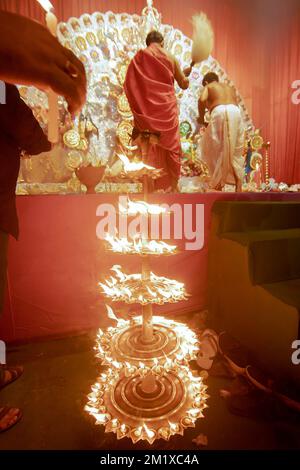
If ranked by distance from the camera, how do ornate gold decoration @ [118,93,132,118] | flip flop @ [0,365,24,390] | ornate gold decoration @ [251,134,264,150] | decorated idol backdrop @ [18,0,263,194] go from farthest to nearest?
ornate gold decoration @ [251,134,264,150], ornate gold decoration @ [118,93,132,118], decorated idol backdrop @ [18,0,263,194], flip flop @ [0,365,24,390]

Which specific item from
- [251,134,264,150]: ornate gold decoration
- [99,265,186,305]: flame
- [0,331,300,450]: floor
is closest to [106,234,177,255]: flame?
[99,265,186,305]: flame

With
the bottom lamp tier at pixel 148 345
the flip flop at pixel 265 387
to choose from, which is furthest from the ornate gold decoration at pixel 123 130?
the flip flop at pixel 265 387

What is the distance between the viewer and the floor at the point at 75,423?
3.67 ft

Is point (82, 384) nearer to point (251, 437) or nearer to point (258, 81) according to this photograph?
point (251, 437)

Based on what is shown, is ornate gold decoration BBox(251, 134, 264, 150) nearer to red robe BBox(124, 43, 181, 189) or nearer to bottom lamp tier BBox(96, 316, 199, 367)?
red robe BBox(124, 43, 181, 189)

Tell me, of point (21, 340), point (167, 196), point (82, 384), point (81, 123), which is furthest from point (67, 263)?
point (81, 123)

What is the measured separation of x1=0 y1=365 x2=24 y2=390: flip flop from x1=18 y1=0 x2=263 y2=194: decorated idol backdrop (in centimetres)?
338

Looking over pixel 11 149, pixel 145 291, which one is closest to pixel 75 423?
pixel 145 291

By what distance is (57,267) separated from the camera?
1.80m

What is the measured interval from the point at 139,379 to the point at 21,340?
93 centimetres

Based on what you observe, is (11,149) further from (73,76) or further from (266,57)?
(266,57)

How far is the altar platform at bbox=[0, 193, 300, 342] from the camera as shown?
1714mm

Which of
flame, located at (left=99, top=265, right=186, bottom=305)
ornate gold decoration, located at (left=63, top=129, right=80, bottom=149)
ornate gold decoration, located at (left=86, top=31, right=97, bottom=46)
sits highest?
ornate gold decoration, located at (left=86, top=31, right=97, bottom=46)

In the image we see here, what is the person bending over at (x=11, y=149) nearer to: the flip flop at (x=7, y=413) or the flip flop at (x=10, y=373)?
the flip flop at (x=7, y=413)
